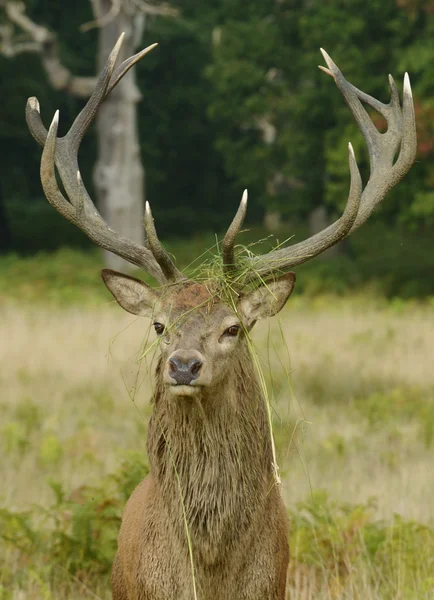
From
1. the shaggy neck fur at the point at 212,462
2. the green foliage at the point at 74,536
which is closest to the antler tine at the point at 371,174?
the shaggy neck fur at the point at 212,462

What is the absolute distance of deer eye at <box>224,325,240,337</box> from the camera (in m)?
4.39

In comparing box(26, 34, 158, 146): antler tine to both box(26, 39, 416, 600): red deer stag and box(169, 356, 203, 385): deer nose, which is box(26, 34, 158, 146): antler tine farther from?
box(169, 356, 203, 385): deer nose

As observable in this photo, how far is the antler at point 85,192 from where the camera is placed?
4.62 m

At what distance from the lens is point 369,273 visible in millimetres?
21734

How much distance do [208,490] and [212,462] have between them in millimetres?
115

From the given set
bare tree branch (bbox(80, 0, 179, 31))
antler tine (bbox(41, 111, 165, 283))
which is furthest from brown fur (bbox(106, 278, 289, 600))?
bare tree branch (bbox(80, 0, 179, 31))

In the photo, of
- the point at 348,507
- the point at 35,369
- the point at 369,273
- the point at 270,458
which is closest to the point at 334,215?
the point at 369,273

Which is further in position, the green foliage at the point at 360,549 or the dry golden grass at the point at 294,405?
the dry golden grass at the point at 294,405

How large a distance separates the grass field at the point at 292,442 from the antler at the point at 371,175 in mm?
295

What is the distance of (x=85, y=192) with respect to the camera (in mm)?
4910

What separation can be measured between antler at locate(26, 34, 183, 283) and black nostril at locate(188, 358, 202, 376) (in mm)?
581

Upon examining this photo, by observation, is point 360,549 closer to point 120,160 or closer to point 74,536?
point 74,536

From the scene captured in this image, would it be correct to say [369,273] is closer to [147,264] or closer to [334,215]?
[334,215]

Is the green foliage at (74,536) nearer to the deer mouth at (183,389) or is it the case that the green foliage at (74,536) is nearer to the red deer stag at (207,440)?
the red deer stag at (207,440)
